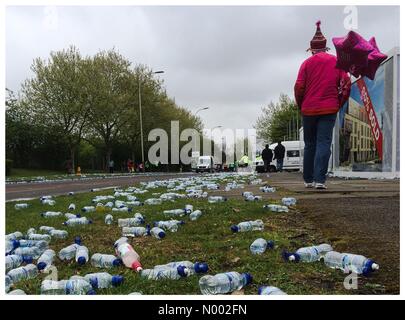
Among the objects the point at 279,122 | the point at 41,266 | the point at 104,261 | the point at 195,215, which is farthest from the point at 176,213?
the point at 279,122

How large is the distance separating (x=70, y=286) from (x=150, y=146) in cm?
4917

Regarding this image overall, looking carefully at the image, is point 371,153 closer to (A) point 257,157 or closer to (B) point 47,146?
(A) point 257,157

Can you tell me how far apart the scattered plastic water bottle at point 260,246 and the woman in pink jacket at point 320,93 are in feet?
13.7

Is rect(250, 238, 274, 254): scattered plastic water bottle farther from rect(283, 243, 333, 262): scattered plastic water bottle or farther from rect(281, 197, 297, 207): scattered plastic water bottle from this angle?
rect(281, 197, 297, 207): scattered plastic water bottle

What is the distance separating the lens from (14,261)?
3.32 m

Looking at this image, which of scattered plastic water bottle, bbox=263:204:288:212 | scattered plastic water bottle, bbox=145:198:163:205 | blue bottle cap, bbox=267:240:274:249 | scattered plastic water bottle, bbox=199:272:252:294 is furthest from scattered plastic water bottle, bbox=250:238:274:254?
scattered plastic water bottle, bbox=145:198:163:205

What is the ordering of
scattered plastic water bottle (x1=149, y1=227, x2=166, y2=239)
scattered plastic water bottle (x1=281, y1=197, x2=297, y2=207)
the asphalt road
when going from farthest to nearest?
the asphalt road < scattered plastic water bottle (x1=281, y1=197, x2=297, y2=207) < scattered plastic water bottle (x1=149, y1=227, x2=166, y2=239)

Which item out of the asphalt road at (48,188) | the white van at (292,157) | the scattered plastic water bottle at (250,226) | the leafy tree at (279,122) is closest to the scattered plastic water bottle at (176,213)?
the scattered plastic water bottle at (250,226)

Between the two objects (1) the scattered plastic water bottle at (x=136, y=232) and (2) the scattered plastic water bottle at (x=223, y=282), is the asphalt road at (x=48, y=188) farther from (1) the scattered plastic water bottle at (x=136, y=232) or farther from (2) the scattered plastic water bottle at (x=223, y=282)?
(2) the scattered plastic water bottle at (x=223, y=282)

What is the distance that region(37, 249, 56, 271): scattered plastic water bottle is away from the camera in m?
3.16

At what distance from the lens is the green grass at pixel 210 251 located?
2580mm

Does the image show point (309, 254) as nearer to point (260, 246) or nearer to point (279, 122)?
point (260, 246)

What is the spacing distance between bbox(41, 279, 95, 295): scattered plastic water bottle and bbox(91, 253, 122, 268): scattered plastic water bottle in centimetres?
50
